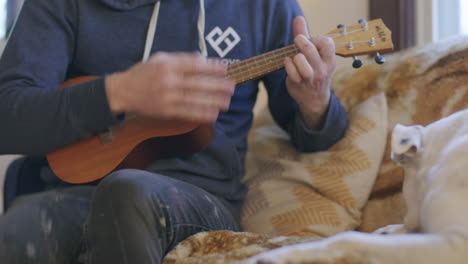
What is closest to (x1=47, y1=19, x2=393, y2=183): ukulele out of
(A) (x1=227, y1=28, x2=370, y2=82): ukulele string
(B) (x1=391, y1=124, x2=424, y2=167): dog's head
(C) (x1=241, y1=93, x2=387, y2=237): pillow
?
(A) (x1=227, y1=28, x2=370, y2=82): ukulele string

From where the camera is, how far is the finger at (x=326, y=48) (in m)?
→ 1.09

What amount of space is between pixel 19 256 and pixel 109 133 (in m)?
0.28

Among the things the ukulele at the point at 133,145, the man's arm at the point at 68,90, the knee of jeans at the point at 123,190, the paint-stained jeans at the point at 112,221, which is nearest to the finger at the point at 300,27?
the ukulele at the point at 133,145

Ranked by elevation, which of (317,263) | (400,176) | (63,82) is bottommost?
(400,176)

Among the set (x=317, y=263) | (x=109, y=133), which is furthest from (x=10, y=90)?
(x=317, y=263)

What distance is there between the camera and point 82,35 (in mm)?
1151

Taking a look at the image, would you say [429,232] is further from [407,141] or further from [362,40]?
[362,40]

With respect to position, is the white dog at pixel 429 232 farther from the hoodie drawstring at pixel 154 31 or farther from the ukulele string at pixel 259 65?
the hoodie drawstring at pixel 154 31

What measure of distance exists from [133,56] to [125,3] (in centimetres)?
11

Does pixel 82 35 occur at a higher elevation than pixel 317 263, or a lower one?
higher

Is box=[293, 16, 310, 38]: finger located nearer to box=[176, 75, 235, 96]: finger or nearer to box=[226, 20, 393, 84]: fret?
box=[226, 20, 393, 84]: fret

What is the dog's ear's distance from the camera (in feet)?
2.49

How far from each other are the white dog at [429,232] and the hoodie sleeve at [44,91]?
1.55ft

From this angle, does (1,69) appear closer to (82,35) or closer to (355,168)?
(82,35)
